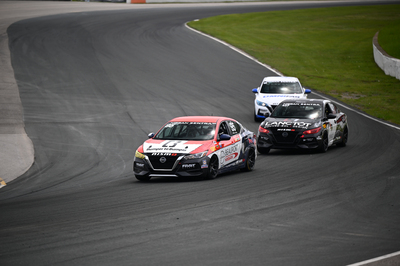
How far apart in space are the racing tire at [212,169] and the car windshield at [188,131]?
24.8 inches

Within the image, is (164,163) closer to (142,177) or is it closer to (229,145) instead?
(142,177)

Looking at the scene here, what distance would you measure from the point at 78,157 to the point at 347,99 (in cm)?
1876

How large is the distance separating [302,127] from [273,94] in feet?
23.3

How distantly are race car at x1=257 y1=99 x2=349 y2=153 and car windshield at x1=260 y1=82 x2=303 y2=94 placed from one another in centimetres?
A: 566

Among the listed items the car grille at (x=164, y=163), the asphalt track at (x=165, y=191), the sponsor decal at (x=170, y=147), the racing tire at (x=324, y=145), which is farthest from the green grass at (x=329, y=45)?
the car grille at (x=164, y=163)

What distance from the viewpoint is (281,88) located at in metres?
25.1

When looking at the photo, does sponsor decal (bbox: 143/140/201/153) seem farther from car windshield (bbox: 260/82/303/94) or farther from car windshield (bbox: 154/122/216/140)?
car windshield (bbox: 260/82/303/94)

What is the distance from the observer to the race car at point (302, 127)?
57.6 feet

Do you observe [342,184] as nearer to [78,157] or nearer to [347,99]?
[78,157]

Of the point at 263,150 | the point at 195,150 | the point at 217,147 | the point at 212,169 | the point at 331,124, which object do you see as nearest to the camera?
the point at 195,150

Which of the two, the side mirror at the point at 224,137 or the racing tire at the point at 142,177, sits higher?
the side mirror at the point at 224,137

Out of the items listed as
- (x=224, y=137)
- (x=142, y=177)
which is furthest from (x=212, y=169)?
(x=142, y=177)

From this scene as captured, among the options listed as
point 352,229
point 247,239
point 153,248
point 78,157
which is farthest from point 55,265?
point 78,157

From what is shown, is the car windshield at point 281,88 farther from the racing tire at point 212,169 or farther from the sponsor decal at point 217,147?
the racing tire at point 212,169
